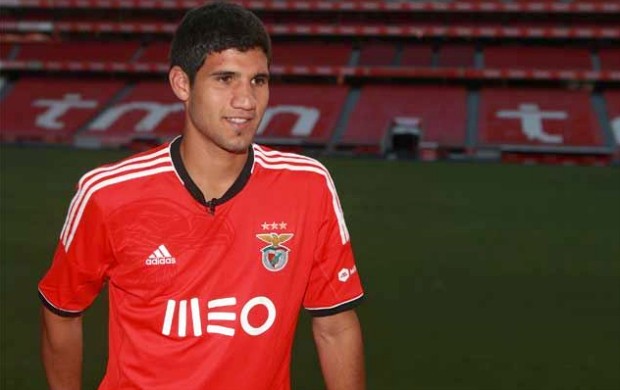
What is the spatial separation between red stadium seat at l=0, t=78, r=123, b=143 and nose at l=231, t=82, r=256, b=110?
68.4 ft

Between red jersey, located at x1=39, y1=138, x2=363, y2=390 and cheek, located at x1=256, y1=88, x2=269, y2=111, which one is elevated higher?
cheek, located at x1=256, y1=88, x2=269, y2=111

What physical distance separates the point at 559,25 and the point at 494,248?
60.9 feet

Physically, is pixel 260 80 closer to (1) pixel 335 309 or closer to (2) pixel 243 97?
(2) pixel 243 97

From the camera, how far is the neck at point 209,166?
6.83 feet

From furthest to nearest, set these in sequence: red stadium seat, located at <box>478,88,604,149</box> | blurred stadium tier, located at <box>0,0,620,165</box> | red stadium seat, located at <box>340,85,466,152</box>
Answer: blurred stadium tier, located at <box>0,0,620,165</box> → red stadium seat, located at <box>340,85,466,152</box> → red stadium seat, located at <box>478,88,604,149</box>

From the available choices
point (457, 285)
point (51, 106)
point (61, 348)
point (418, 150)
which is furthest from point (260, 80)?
point (51, 106)

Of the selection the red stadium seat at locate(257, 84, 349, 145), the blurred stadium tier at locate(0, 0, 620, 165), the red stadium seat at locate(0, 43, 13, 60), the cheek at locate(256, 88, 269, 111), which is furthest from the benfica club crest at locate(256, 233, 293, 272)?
the red stadium seat at locate(0, 43, 13, 60)

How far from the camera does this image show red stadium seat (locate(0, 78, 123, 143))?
2212 cm

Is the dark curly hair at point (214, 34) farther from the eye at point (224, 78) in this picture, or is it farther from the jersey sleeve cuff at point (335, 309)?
the jersey sleeve cuff at point (335, 309)

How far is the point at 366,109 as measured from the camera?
2281cm

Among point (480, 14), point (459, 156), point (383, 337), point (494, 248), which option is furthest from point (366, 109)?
point (383, 337)

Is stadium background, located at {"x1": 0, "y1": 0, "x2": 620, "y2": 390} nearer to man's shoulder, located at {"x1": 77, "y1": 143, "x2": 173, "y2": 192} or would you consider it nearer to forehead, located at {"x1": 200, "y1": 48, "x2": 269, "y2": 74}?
man's shoulder, located at {"x1": 77, "y1": 143, "x2": 173, "y2": 192}

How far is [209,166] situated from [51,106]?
2324cm

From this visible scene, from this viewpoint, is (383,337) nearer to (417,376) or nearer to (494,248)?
(417,376)
